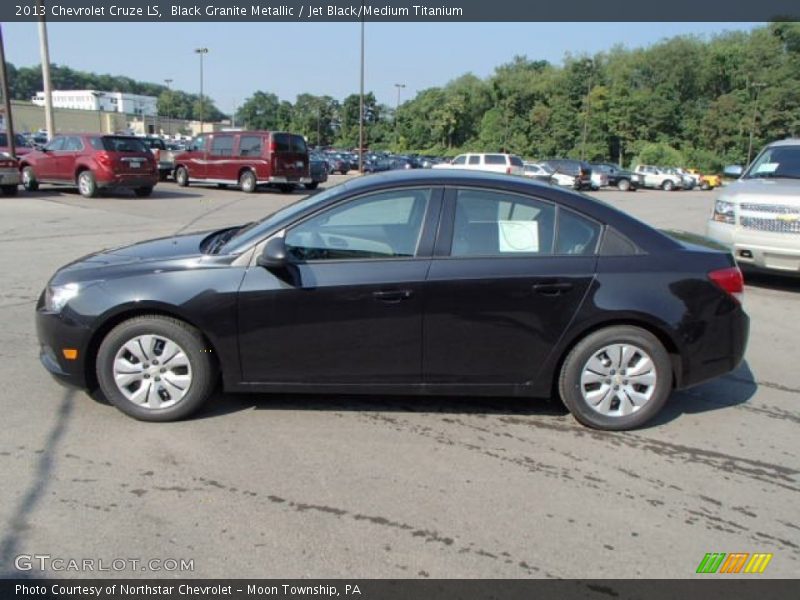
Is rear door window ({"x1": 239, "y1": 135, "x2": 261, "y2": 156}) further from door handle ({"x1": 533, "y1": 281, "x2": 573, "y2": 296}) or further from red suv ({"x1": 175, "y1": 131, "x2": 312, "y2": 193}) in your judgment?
door handle ({"x1": 533, "y1": 281, "x2": 573, "y2": 296})

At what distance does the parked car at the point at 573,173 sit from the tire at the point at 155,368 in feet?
111

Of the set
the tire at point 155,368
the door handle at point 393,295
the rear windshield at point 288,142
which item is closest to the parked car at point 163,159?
the rear windshield at point 288,142

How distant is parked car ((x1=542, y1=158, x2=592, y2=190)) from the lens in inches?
1423

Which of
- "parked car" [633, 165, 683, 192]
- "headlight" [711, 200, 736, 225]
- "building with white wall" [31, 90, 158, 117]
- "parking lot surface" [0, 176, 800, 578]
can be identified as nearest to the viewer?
"parking lot surface" [0, 176, 800, 578]

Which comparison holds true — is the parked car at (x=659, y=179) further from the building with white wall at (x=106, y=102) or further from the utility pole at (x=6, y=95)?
the building with white wall at (x=106, y=102)

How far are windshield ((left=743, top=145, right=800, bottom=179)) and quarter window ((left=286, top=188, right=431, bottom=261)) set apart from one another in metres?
7.16

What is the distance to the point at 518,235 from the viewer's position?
4094mm

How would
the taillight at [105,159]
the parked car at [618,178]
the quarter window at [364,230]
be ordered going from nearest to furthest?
the quarter window at [364,230]
the taillight at [105,159]
the parked car at [618,178]

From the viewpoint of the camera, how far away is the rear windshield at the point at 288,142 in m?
22.7

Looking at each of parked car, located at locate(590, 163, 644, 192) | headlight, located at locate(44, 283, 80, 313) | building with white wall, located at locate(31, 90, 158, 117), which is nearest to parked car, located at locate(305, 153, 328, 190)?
headlight, located at locate(44, 283, 80, 313)

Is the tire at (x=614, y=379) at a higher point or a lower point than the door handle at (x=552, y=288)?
lower

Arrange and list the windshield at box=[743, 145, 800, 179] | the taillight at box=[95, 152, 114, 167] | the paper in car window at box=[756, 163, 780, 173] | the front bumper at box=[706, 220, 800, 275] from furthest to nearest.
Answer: the taillight at box=[95, 152, 114, 167] < the paper in car window at box=[756, 163, 780, 173] < the windshield at box=[743, 145, 800, 179] < the front bumper at box=[706, 220, 800, 275]

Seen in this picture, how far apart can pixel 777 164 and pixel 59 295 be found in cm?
927

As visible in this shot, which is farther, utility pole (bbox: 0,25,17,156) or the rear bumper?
the rear bumper
